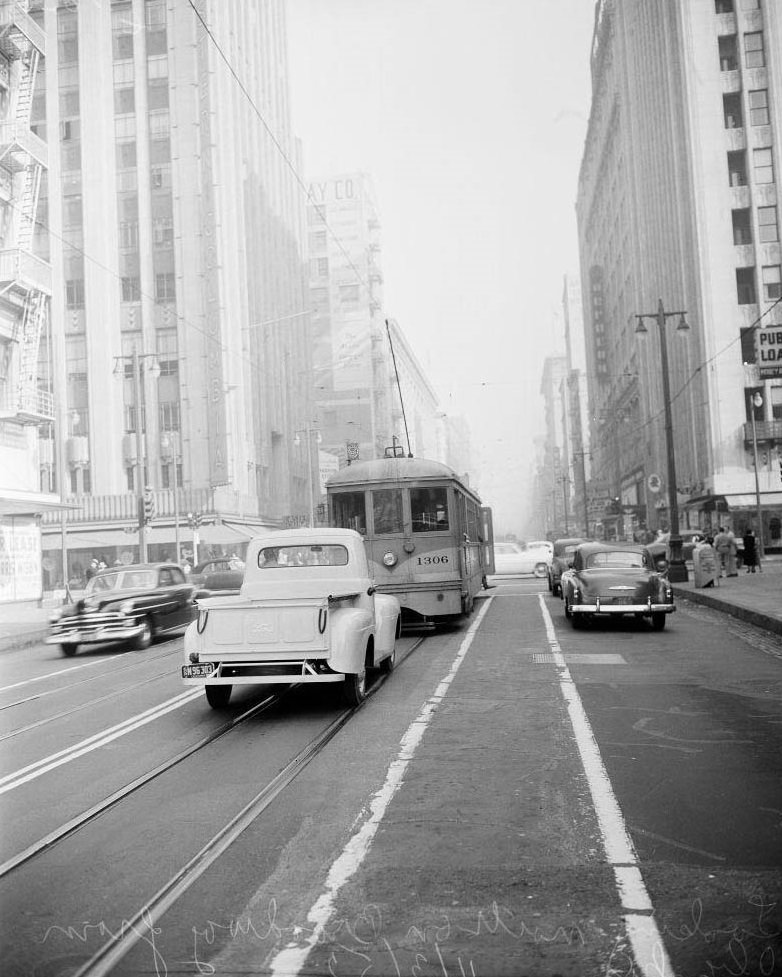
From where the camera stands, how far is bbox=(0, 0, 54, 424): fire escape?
1288cm

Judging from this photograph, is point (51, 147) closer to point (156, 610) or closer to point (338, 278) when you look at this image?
point (156, 610)

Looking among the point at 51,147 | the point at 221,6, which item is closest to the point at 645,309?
the point at 221,6

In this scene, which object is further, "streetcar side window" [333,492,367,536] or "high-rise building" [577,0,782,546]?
"high-rise building" [577,0,782,546]

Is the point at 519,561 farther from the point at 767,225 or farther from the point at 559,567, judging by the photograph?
the point at 767,225

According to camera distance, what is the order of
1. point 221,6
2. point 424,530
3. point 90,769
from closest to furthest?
point 90,769
point 424,530
point 221,6

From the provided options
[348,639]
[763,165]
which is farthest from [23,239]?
[763,165]

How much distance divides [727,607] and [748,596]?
1838mm

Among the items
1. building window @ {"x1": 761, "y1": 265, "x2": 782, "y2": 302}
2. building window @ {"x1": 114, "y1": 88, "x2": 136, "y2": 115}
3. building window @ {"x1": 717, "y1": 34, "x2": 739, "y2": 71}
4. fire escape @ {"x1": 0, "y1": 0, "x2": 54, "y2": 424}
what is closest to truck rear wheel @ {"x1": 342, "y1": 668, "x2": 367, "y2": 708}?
fire escape @ {"x1": 0, "y1": 0, "x2": 54, "y2": 424}

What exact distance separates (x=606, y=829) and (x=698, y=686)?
5255 millimetres

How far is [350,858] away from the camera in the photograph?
4.32m

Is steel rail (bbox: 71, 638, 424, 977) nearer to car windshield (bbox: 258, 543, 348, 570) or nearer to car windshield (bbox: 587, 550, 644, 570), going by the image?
car windshield (bbox: 258, 543, 348, 570)

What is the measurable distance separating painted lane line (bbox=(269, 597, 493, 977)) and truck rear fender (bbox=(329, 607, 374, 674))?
86 centimetres

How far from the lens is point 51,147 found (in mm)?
23609

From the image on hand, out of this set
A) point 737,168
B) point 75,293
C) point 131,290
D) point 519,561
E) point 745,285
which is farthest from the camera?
point 131,290
